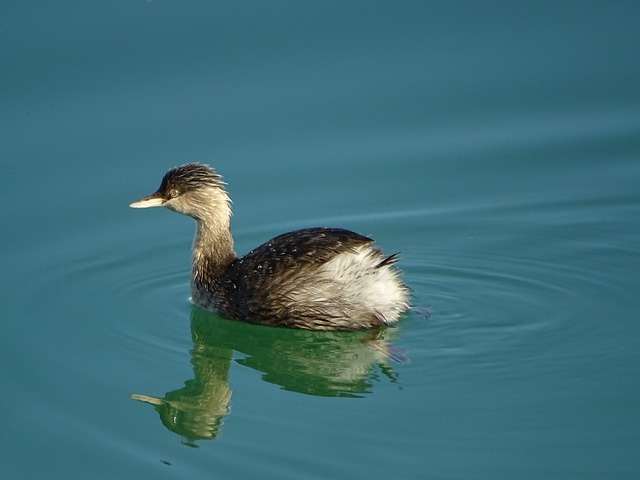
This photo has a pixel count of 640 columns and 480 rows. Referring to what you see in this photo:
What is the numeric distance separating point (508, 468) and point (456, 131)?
15.4 feet

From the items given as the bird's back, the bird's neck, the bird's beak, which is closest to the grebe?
the bird's back

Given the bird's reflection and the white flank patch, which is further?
the white flank patch

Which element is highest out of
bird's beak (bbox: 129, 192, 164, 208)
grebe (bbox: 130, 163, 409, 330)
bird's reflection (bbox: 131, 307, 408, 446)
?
bird's beak (bbox: 129, 192, 164, 208)

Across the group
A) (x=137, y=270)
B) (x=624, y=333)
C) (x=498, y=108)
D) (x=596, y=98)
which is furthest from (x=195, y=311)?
(x=596, y=98)

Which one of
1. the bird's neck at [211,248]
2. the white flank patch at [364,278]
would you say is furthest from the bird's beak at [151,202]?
the white flank patch at [364,278]

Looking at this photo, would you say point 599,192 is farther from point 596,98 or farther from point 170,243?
point 170,243

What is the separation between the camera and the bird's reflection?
6.64 m

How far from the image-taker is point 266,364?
7.20 metres

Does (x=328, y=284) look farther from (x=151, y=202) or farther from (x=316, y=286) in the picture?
(x=151, y=202)

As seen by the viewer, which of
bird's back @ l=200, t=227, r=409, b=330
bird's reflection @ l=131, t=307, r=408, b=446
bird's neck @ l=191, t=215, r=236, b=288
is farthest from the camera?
bird's neck @ l=191, t=215, r=236, b=288

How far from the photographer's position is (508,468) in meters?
5.70

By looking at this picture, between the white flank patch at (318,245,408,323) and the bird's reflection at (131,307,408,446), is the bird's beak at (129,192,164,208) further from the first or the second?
the white flank patch at (318,245,408,323)

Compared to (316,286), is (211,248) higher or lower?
higher

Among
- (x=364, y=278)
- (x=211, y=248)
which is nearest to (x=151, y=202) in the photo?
(x=211, y=248)
